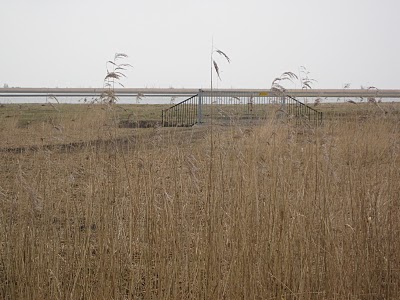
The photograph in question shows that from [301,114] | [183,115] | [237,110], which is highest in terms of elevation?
[183,115]

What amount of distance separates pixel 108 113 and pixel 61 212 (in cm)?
196

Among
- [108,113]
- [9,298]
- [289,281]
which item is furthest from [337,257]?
[9,298]

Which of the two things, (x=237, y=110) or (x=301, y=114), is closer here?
(x=301, y=114)

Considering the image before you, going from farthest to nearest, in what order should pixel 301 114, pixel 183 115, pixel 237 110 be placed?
pixel 183 115, pixel 237 110, pixel 301 114

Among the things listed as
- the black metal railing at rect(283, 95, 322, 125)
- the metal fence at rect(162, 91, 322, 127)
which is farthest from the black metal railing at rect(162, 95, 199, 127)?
the black metal railing at rect(283, 95, 322, 125)

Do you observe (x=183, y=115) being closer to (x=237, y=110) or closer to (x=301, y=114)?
(x=237, y=110)

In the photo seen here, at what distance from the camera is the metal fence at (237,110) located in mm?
4078

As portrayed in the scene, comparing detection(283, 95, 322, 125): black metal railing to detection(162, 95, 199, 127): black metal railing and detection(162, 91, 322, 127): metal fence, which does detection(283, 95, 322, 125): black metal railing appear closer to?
detection(162, 91, 322, 127): metal fence

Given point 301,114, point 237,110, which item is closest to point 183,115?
point 237,110

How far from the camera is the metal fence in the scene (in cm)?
408

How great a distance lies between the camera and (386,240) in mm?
3359

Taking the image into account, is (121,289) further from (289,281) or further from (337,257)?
(337,257)

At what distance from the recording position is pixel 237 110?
13867 mm

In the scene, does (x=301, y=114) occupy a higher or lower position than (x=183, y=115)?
lower
